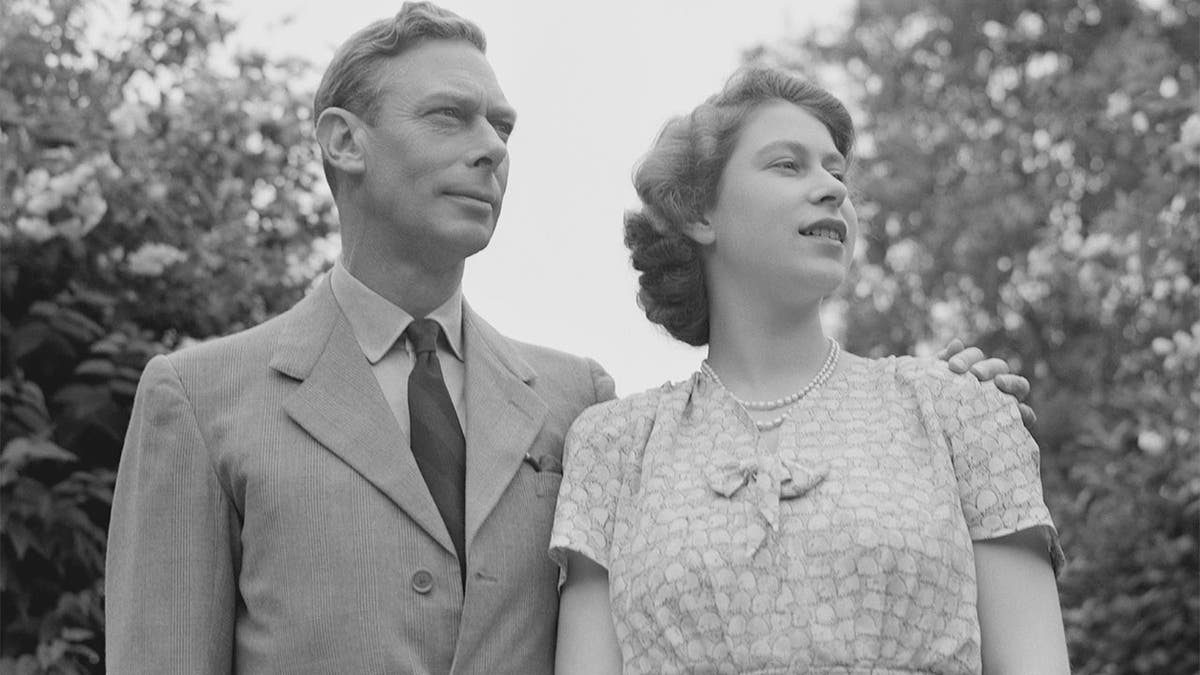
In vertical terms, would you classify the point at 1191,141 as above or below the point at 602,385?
above

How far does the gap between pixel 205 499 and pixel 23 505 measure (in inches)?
85.2

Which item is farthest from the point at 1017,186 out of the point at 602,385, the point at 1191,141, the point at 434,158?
the point at 434,158

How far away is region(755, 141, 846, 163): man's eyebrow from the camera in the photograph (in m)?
3.42

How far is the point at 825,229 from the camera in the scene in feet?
11.0

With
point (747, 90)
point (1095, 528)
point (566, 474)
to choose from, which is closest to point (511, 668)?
point (566, 474)

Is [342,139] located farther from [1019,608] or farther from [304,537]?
[1019,608]

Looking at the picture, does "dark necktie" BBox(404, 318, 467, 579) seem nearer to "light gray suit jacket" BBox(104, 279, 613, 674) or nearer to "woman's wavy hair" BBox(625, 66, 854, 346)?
"light gray suit jacket" BBox(104, 279, 613, 674)

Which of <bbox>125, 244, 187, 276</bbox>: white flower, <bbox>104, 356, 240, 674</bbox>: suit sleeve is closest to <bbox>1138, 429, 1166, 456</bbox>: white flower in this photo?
<bbox>125, 244, 187, 276</bbox>: white flower

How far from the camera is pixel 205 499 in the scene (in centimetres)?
318

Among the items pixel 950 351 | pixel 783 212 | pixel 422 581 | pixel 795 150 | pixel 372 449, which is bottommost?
pixel 422 581

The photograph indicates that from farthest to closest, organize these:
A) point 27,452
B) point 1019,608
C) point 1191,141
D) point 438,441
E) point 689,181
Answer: point 1191,141 → point 27,452 → point 689,181 → point 438,441 → point 1019,608

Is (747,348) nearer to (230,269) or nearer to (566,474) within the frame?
(566,474)

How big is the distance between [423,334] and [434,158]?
31 centimetres

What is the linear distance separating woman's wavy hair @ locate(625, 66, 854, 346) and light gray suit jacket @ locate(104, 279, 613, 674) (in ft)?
1.49
